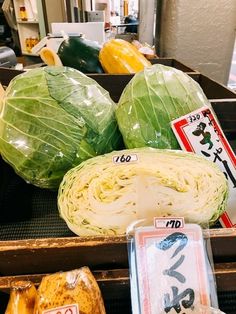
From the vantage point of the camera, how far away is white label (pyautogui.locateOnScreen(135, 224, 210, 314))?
41 cm

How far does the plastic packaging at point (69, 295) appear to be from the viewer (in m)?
0.37

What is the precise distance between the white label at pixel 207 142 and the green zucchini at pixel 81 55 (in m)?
0.88

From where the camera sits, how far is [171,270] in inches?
16.6

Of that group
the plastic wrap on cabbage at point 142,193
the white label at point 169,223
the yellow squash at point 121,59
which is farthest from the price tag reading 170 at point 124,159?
the yellow squash at point 121,59

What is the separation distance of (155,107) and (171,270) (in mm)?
418

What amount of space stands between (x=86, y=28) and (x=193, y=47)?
A: 1.11 m

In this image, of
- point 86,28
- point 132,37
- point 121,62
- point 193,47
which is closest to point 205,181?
point 121,62

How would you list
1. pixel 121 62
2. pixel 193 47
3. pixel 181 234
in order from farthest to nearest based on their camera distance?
pixel 193 47 < pixel 121 62 < pixel 181 234

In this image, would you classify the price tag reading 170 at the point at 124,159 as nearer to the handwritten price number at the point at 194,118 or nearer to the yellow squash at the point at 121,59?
the handwritten price number at the point at 194,118

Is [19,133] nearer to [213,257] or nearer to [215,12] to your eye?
[213,257]

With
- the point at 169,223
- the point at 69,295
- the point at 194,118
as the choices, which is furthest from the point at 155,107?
the point at 69,295

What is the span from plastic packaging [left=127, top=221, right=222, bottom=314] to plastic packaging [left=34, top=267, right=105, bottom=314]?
0.07 m

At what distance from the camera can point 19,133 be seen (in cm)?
69

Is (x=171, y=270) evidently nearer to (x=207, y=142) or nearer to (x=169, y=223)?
(x=169, y=223)
